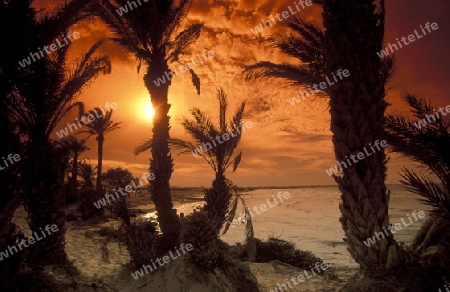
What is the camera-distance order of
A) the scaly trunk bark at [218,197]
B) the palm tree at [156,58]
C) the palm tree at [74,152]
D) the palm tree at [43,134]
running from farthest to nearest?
the palm tree at [74,152], the scaly trunk bark at [218,197], the palm tree at [156,58], the palm tree at [43,134]

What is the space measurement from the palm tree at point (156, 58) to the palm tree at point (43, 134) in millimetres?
1770

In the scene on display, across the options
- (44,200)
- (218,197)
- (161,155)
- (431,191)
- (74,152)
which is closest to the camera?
(431,191)

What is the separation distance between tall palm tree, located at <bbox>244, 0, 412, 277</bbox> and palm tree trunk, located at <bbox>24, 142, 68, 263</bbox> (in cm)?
662

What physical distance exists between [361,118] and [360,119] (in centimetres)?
3

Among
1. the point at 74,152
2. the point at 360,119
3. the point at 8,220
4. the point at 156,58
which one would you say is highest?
the point at 74,152

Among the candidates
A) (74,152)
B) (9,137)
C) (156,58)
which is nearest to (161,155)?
(156,58)

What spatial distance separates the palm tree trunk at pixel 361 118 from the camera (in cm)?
558

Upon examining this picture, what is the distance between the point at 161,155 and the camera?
9.45m

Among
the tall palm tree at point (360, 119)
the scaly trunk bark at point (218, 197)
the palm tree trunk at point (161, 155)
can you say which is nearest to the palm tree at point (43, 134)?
the palm tree trunk at point (161, 155)

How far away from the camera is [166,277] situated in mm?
6617

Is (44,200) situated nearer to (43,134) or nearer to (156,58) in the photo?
(43,134)

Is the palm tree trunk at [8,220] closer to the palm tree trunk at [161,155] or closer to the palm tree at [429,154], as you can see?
the palm tree trunk at [161,155]

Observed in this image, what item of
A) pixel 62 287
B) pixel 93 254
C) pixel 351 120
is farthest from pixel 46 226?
pixel 351 120

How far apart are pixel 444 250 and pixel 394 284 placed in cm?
112
